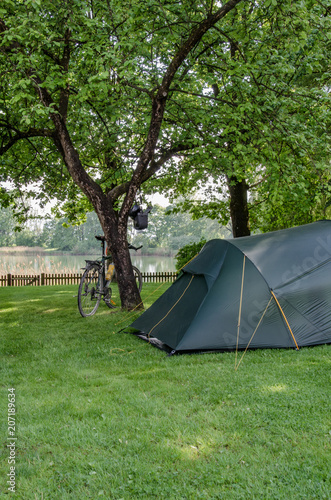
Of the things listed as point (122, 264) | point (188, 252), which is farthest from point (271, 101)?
point (188, 252)

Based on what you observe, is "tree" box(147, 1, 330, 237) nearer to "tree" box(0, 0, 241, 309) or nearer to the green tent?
"tree" box(0, 0, 241, 309)

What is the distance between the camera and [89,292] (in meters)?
8.52

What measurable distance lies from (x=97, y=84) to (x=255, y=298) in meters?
4.20

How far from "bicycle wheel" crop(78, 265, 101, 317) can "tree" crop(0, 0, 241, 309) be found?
0.51 m

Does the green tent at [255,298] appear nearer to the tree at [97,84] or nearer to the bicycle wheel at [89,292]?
the bicycle wheel at [89,292]

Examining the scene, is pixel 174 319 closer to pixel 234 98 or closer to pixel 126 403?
pixel 126 403

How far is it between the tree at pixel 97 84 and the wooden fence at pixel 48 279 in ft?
23.4

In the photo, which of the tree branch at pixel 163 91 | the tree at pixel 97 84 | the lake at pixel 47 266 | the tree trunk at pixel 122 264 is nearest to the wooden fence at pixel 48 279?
A: the lake at pixel 47 266

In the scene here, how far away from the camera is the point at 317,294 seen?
5.80 meters

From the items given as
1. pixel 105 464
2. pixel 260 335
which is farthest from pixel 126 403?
pixel 260 335

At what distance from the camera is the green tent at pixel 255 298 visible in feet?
18.2

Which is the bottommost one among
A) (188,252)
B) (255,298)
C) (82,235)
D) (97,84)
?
(255,298)

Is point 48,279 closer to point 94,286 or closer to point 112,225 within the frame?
point 94,286

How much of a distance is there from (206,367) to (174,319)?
141 cm
